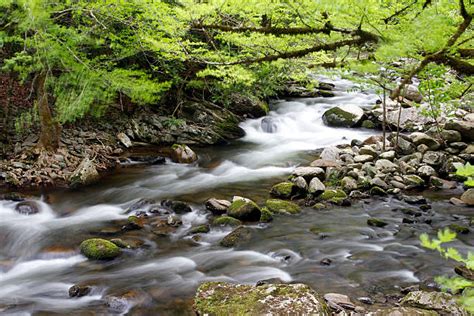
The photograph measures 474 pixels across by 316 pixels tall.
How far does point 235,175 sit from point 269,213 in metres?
3.44

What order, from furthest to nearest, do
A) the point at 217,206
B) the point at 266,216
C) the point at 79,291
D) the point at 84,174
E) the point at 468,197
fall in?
the point at 84,174 < the point at 468,197 < the point at 217,206 < the point at 266,216 < the point at 79,291

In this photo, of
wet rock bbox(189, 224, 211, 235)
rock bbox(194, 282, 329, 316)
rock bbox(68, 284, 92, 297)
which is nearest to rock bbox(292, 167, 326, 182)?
wet rock bbox(189, 224, 211, 235)

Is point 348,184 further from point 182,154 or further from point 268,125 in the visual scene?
point 268,125

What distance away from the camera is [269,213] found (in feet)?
26.4

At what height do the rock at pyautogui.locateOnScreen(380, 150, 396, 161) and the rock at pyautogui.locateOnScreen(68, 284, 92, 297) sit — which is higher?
the rock at pyautogui.locateOnScreen(380, 150, 396, 161)

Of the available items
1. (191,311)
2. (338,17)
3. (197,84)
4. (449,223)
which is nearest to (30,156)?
(197,84)

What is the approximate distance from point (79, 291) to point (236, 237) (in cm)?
268

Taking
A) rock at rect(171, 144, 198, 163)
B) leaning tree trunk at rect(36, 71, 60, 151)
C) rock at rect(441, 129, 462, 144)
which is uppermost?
leaning tree trunk at rect(36, 71, 60, 151)

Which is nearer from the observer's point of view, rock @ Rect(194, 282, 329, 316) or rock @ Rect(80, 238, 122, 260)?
rock @ Rect(194, 282, 329, 316)

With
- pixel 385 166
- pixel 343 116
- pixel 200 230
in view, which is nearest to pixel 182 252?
pixel 200 230

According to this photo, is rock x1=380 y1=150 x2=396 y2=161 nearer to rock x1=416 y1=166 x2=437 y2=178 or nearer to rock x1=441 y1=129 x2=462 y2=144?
rock x1=416 y1=166 x2=437 y2=178

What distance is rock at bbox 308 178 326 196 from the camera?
938 centimetres

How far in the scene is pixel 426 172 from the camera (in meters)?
10.5

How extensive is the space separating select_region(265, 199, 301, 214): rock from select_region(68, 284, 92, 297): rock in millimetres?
4117
